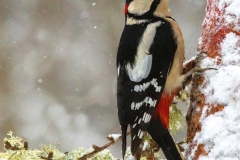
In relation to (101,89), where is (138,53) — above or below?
below

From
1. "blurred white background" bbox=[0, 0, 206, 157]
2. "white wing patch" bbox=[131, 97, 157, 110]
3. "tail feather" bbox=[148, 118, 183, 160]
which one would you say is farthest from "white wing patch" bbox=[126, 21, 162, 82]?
"blurred white background" bbox=[0, 0, 206, 157]

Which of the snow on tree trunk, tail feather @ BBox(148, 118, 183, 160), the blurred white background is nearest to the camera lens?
the snow on tree trunk

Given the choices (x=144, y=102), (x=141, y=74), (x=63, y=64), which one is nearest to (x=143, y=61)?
(x=141, y=74)

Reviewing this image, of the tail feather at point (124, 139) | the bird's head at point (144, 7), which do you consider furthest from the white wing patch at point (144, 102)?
the bird's head at point (144, 7)

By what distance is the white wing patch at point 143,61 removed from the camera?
2482 mm

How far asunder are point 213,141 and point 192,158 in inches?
6.3

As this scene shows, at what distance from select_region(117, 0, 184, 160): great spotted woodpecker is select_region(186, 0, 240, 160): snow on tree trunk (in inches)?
7.8

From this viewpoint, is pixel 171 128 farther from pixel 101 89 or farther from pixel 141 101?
pixel 101 89

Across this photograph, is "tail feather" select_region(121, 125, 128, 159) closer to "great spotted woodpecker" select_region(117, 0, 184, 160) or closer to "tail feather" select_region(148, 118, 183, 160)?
"great spotted woodpecker" select_region(117, 0, 184, 160)

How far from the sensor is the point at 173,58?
8.18 ft

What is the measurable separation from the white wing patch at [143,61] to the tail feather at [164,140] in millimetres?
255

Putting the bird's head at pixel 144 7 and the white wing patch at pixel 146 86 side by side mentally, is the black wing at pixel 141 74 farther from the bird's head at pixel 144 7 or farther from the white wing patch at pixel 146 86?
the bird's head at pixel 144 7

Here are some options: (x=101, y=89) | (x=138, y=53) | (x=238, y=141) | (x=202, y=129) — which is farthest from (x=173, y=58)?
(x=101, y=89)

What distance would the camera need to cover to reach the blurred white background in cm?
920
